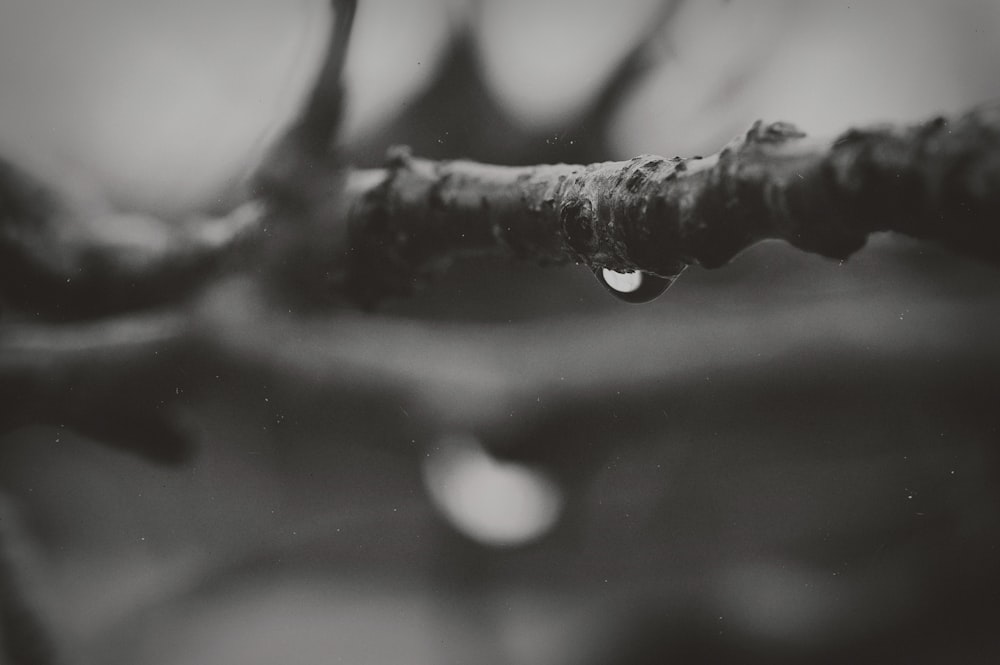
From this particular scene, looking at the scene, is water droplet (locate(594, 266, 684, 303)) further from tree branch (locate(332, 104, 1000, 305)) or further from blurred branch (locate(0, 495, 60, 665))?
blurred branch (locate(0, 495, 60, 665))

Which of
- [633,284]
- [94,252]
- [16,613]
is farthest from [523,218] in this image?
[16,613]

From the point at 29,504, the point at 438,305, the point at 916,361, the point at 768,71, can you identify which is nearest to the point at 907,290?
the point at 916,361

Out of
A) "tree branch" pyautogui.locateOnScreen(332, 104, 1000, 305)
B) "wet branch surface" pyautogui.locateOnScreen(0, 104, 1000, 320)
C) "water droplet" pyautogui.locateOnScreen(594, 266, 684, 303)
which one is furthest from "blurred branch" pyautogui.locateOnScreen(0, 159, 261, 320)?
"water droplet" pyautogui.locateOnScreen(594, 266, 684, 303)

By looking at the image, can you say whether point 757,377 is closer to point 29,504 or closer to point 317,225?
point 317,225

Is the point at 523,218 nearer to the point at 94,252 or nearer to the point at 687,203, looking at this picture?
the point at 687,203

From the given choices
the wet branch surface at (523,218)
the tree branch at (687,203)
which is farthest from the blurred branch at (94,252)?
the tree branch at (687,203)

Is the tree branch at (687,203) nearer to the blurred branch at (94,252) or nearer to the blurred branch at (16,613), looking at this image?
the blurred branch at (94,252)

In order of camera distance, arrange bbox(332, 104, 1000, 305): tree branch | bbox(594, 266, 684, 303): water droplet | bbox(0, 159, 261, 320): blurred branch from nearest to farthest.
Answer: bbox(332, 104, 1000, 305): tree branch, bbox(594, 266, 684, 303): water droplet, bbox(0, 159, 261, 320): blurred branch
